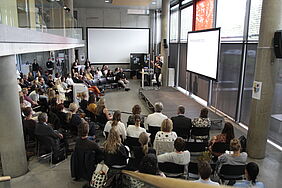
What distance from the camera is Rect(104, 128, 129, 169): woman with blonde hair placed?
3.96m

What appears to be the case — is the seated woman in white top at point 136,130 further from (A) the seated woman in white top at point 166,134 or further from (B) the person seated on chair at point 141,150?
(B) the person seated on chair at point 141,150

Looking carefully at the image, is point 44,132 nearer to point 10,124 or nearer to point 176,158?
point 10,124

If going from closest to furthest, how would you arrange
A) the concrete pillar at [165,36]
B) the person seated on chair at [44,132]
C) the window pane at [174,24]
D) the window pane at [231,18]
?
the person seated on chair at [44,132]
the window pane at [231,18]
the concrete pillar at [165,36]
the window pane at [174,24]

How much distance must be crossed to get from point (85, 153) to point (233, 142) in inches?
94.6

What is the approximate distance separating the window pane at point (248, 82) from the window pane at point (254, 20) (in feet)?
0.98

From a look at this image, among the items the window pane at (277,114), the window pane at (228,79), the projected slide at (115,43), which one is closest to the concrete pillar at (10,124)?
the window pane at (277,114)

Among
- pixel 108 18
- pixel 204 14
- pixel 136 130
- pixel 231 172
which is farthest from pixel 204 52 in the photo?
pixel 108 18

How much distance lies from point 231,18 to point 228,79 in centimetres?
199

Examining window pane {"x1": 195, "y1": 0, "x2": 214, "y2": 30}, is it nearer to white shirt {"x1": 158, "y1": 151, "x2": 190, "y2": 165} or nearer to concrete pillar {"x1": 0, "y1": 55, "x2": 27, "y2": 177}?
white shirt {"x1": 158, "y1": 151, "x2": 190, "y2": 165}

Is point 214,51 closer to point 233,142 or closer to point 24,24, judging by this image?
point 233,142

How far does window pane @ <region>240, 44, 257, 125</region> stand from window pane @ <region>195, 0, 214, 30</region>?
2.93 meters

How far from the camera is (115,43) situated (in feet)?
59.3

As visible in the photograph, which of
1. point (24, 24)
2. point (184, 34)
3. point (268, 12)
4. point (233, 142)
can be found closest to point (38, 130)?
point (24, 24)

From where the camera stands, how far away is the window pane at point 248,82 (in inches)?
280
